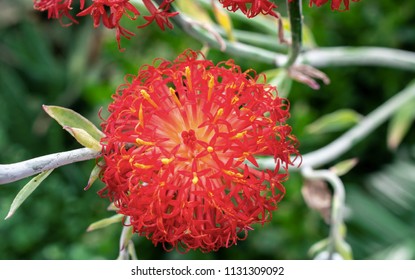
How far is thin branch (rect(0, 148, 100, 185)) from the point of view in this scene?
0.69 meters

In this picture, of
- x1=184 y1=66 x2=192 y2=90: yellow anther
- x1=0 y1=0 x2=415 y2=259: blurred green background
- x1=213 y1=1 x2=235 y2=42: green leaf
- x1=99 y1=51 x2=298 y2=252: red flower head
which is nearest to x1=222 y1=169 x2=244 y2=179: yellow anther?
x1=99 y1=51 x2=298 y2=252: red flower head

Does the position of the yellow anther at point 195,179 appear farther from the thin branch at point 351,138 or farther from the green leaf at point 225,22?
the green leaf at point 225,22

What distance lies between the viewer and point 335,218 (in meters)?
1.02

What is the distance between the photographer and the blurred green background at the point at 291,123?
5.31ft

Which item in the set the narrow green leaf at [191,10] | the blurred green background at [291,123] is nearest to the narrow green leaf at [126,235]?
the narrow green leaf at [191,10]

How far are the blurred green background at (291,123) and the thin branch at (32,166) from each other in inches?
35.4

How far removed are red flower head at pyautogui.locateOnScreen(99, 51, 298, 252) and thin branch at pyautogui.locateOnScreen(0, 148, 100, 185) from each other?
0.17ft

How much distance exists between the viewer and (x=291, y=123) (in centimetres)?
167

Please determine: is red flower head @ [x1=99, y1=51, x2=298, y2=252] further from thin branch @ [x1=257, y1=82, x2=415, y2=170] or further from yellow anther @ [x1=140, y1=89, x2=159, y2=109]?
thin branch @ [x1=257, y1=82, x2=415, y2=170]

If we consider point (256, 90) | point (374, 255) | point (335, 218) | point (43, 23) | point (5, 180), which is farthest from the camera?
point (43, 23)

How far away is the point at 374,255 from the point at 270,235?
275mm

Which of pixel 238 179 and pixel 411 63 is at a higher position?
pixel 411 63

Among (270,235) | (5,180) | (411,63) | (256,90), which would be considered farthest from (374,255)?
(5,180)
